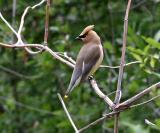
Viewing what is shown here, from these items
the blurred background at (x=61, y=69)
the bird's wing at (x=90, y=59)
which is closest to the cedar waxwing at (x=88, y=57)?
the bird's wing at (x=90, y=59)

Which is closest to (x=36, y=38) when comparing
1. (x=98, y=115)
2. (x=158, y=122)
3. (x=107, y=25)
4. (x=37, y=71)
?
(x=37, y=71)

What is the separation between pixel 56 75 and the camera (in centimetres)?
647

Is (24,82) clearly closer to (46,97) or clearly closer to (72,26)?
(46,97)

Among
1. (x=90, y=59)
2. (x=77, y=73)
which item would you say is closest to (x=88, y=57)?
(x=90, y=59)

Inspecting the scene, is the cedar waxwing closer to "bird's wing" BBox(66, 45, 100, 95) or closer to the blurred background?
"bird's wing" BBox(66, 45, 100, 95)

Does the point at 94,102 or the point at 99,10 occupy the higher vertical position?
the point at 99,10

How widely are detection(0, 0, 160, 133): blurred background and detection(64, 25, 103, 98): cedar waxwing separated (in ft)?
2.06

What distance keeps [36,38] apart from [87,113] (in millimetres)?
1268

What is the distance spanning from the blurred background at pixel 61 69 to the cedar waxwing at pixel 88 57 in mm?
629

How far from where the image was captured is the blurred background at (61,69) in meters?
5.84

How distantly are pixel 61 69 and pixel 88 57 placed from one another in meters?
1.75

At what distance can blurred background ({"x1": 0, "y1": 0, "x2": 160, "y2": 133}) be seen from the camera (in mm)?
5840

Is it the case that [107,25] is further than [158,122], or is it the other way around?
[107,25]

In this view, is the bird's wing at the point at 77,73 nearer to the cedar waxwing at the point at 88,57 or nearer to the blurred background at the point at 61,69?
the cedar waxwing at the point at 88,57
